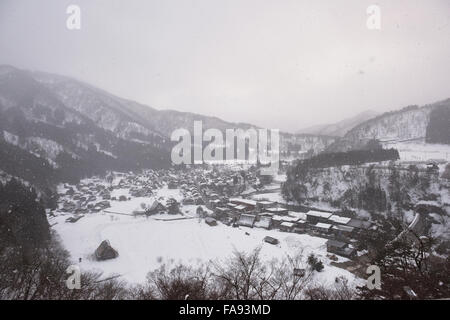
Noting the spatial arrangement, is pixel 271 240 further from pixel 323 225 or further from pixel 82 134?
pixel 82 134

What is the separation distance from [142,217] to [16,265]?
24456 mm

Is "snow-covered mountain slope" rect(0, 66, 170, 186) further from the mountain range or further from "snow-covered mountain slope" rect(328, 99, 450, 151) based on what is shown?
"snow-covered mountain slope" rect(328, 99, 450, 151)

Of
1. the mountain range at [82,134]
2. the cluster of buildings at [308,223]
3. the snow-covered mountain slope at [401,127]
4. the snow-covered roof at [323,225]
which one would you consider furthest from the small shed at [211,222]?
the snow-covered mountain slope at [401,127]

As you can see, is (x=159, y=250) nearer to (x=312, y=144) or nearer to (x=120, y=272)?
(x=120, y=272)

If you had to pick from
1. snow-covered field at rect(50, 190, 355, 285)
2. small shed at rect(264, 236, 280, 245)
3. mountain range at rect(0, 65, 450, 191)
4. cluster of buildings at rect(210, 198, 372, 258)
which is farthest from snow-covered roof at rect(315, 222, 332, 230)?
mountain range at rect(0, 65, 450, 191)

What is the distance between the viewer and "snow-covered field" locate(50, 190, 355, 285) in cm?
2039

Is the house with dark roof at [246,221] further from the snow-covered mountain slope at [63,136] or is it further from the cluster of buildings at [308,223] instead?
the snow-covered mountain slope at [63,136]

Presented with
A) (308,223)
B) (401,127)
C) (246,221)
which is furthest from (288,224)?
(401,127)

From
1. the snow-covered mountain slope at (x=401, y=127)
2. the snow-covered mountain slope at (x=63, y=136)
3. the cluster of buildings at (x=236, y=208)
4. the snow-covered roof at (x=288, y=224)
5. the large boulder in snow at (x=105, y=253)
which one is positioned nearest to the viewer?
the large boulder in snow at (x=105, y=253)

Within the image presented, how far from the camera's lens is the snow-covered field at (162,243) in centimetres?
2039

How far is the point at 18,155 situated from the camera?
55.7 meters

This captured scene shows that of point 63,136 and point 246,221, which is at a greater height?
point 63,136

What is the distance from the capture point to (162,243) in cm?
2588
